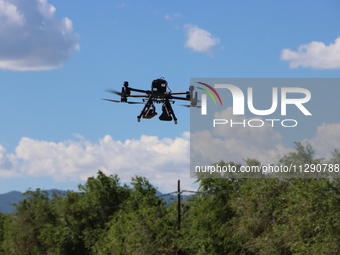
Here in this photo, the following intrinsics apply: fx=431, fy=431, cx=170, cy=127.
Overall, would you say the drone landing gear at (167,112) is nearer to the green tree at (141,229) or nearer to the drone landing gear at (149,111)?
the drone landing gear at (149,111)

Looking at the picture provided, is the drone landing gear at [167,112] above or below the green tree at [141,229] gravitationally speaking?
above

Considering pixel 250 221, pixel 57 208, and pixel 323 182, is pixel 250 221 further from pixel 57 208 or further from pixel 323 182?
pixel 57 208

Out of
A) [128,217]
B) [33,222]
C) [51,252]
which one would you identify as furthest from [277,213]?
[33,222]

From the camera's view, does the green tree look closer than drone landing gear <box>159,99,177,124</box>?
No

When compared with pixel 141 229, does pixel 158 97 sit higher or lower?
higher

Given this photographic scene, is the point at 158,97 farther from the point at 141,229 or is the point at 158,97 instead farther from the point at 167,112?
the point at 141,229

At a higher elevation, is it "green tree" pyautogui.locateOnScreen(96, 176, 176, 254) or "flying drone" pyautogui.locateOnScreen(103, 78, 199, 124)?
"flying drone" pyautogui.locateOnScreen(103, 78, 199, 124)

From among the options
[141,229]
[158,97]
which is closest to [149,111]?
[158,97]

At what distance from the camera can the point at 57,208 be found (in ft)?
139

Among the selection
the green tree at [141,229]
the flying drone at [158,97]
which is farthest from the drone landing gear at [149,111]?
the green tree at [141,229]

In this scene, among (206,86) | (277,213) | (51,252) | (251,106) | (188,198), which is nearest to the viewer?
(206,86)

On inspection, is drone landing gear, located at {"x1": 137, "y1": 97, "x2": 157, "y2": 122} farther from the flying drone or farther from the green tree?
the green tree

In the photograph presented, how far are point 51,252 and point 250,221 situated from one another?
2281 centimetres

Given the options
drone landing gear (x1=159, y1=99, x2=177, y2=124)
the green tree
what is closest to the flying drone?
drone landing gear (x1=159, y1=99, x2=177, y2=124)
